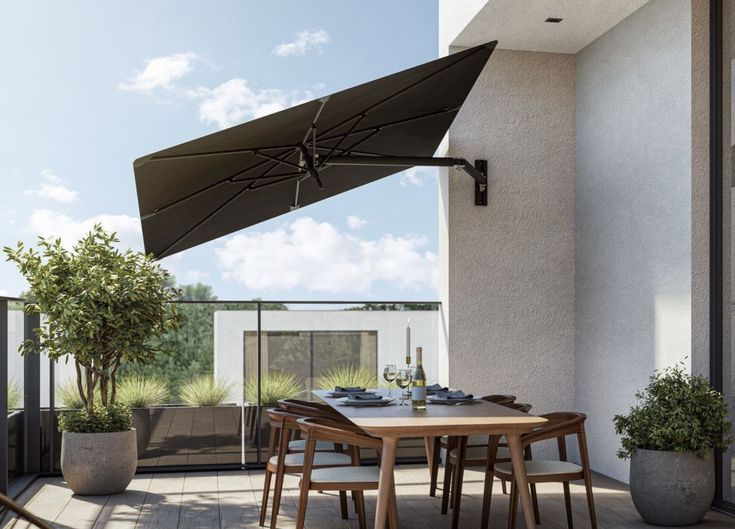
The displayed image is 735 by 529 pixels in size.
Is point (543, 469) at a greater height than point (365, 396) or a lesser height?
lesser

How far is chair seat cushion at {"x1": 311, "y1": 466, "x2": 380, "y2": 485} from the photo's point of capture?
15.2 ft

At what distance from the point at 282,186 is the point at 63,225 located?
3358cm

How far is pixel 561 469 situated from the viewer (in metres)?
4.95

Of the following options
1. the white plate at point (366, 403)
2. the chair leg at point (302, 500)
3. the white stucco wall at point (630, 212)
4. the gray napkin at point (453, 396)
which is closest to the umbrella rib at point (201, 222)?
the white plate at point (366, 403)

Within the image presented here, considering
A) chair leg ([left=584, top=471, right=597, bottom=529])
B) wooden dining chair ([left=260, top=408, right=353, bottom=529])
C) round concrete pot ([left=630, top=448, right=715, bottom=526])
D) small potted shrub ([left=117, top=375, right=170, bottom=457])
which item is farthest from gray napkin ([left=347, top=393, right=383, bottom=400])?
small potted shrub ([left=117, top=375, right=170, bottom=457])

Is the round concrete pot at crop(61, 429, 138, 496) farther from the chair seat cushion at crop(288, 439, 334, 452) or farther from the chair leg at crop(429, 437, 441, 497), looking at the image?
the chair leg at crop(429, 437, 441, 497)

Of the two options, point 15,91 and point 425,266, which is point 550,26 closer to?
point 425,266

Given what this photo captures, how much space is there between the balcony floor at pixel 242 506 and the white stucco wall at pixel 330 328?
1.03 m

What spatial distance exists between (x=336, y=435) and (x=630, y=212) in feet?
11.5

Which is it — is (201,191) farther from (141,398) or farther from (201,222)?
(141,398)

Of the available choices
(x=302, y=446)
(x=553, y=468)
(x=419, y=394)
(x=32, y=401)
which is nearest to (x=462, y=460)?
(x=553, y=468)

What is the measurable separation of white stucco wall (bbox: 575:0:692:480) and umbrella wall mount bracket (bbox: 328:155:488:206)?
872 millimetres

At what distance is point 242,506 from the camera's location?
20.4 feet

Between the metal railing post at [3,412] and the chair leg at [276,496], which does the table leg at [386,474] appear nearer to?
the chair leg at [276,496]
